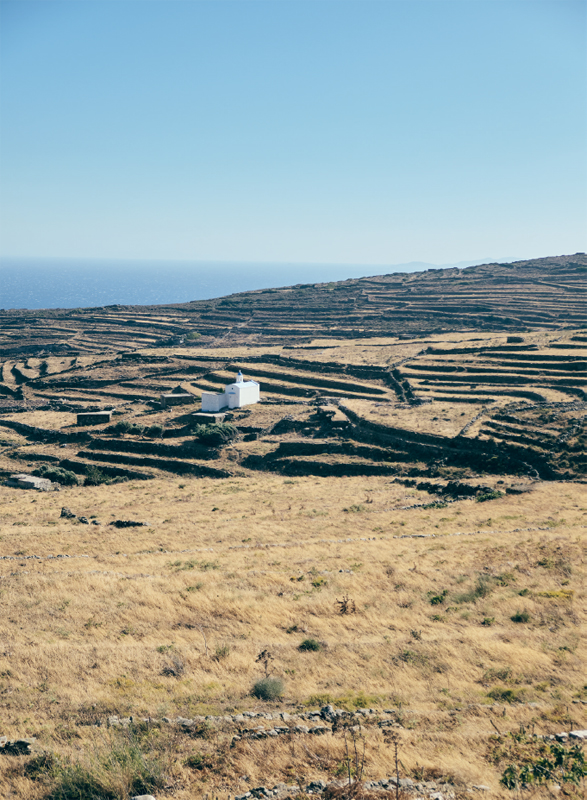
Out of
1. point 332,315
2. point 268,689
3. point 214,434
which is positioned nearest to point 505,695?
point 268,689

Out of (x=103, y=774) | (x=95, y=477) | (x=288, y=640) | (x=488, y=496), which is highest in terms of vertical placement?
(x=103, y=774)

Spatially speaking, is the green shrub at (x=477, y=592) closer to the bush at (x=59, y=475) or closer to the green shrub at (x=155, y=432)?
Result: the bush at (x=59, y=475)

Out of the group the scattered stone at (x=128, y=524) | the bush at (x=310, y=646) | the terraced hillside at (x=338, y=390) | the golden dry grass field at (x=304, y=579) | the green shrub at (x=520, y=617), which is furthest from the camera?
the terraced hillside at (x=338, y=390)

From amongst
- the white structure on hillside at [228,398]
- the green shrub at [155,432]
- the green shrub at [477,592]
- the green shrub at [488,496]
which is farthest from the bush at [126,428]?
the green shrub at [477,592]

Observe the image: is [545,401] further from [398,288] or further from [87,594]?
[398,288]

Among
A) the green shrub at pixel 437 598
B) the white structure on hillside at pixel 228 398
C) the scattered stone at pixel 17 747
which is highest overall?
the white structure on hillside at pixel 228 398

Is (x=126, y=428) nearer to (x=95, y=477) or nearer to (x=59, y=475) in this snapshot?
(x=95, y=477)
